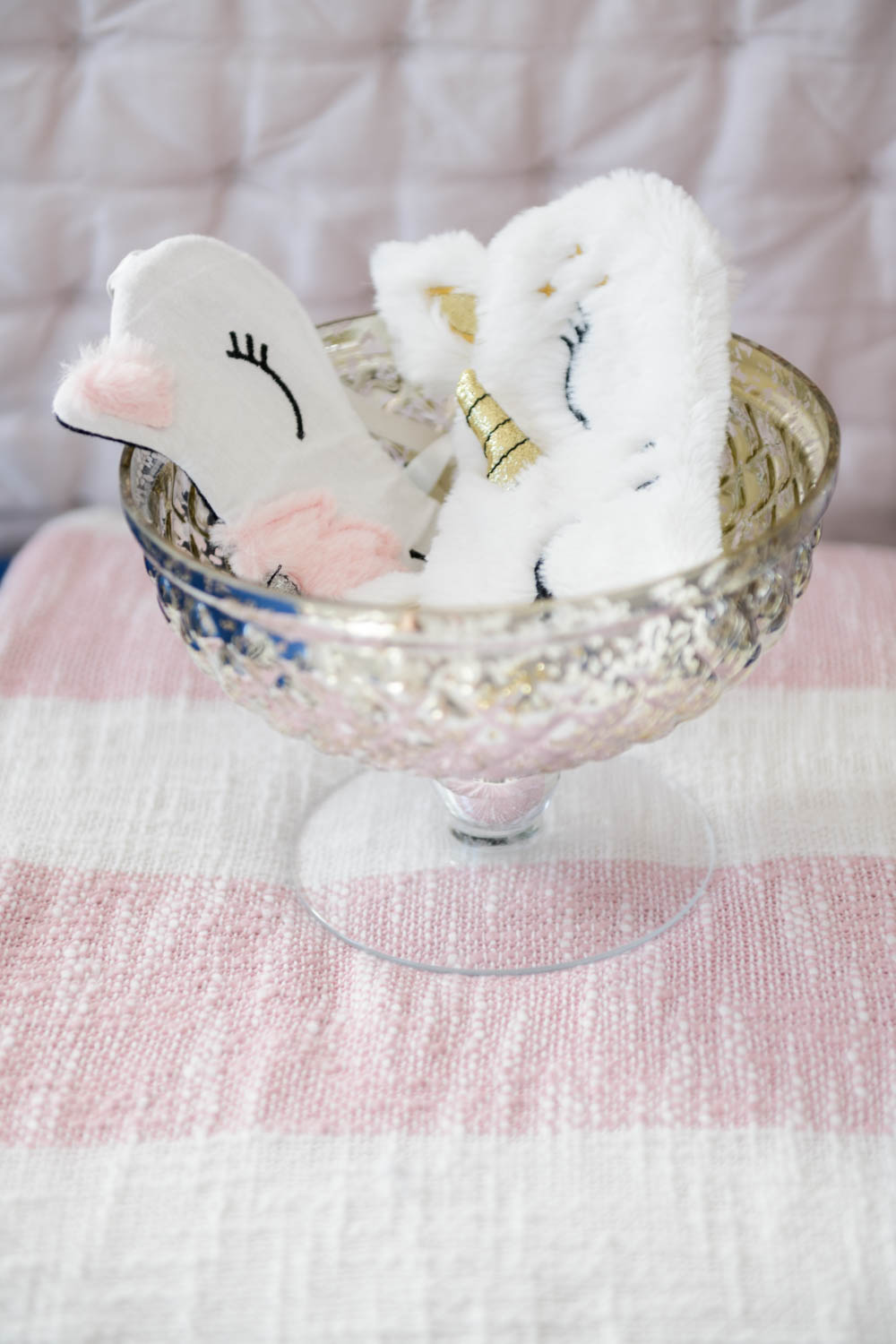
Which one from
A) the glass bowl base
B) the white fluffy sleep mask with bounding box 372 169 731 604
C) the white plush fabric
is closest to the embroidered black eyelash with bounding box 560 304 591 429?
the white fluffy sleep mask with bounding box 372 169 731 604

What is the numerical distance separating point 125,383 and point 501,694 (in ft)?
0.72

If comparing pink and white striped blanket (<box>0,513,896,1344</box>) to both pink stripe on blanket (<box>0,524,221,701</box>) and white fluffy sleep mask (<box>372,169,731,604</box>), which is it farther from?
white fluffy sleep mask (<box>372,169,731,604</box>)

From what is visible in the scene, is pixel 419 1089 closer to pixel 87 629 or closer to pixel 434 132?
pixel 87 629

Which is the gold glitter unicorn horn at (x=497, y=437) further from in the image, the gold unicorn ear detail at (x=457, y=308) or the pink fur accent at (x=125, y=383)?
the pink fur accent at (x=125, y=383)

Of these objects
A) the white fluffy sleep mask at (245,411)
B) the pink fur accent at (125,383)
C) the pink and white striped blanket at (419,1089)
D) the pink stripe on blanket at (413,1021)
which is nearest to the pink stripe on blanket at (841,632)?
the pink and white striped blanket at (419,1089)

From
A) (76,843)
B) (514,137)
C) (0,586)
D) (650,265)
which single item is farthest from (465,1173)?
(514,137)

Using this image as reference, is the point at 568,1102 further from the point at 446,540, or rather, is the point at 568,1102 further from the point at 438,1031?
the point at 446,540

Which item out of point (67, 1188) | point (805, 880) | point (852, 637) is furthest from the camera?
point (852, 637)

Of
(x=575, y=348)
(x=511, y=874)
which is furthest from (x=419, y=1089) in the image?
(x=575, y=348)

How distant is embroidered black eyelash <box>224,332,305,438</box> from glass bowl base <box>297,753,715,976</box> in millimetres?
218

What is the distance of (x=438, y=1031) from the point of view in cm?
54

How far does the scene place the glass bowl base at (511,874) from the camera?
0.59 metres

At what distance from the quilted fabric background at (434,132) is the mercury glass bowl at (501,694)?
0.77 ft

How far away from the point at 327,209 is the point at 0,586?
37 cm
